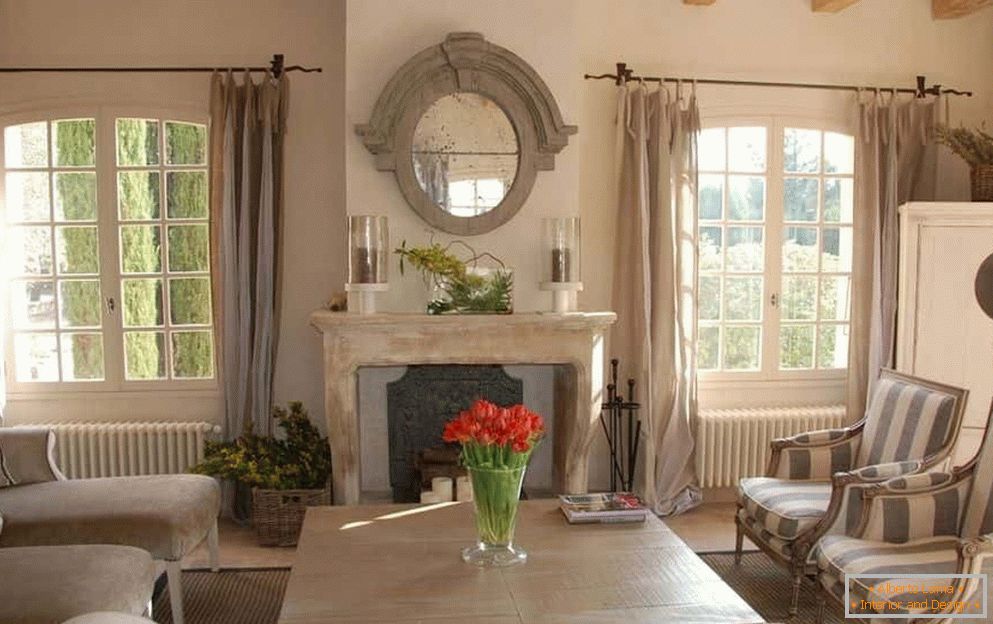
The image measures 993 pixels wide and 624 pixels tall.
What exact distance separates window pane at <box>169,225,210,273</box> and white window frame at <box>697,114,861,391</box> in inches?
110

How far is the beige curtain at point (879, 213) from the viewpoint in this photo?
467 centimetres

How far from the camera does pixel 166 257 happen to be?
4.55m

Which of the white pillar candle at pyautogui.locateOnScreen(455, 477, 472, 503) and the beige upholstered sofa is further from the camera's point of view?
the white pillar candle at pyautogui.locateOnScreen(455, 477, 472, 503)

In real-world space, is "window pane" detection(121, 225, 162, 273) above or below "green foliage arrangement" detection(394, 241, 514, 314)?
above

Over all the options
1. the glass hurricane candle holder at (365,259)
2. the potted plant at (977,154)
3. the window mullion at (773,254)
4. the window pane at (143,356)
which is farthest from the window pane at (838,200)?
the window pane at (143,356)

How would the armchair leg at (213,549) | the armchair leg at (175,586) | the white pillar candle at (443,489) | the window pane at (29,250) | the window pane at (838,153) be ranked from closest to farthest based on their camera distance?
the armchair leg at (175,586), the white pillar candle at (443,489), the armchair leg at (213,549), the window pane at (29,250), the window pane at (838,153)

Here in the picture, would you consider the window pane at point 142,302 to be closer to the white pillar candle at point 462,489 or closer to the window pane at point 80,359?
the window pane at point 80,359

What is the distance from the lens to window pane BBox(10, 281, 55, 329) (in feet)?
14.8

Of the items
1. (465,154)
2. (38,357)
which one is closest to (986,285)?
(465,154)

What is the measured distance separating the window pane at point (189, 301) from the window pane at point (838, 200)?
11.4 feet

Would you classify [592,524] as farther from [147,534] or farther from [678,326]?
[678,326]

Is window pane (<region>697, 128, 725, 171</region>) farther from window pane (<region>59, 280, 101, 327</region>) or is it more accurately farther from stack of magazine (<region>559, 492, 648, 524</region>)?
window pane (<region>59, 280, 101, 327</region>)

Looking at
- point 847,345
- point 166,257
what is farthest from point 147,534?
point 847,345

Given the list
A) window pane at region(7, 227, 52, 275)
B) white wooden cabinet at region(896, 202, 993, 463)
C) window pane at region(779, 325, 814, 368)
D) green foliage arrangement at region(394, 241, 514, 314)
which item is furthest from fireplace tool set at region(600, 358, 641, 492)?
window pane at region(7, 227, 52, 275)
